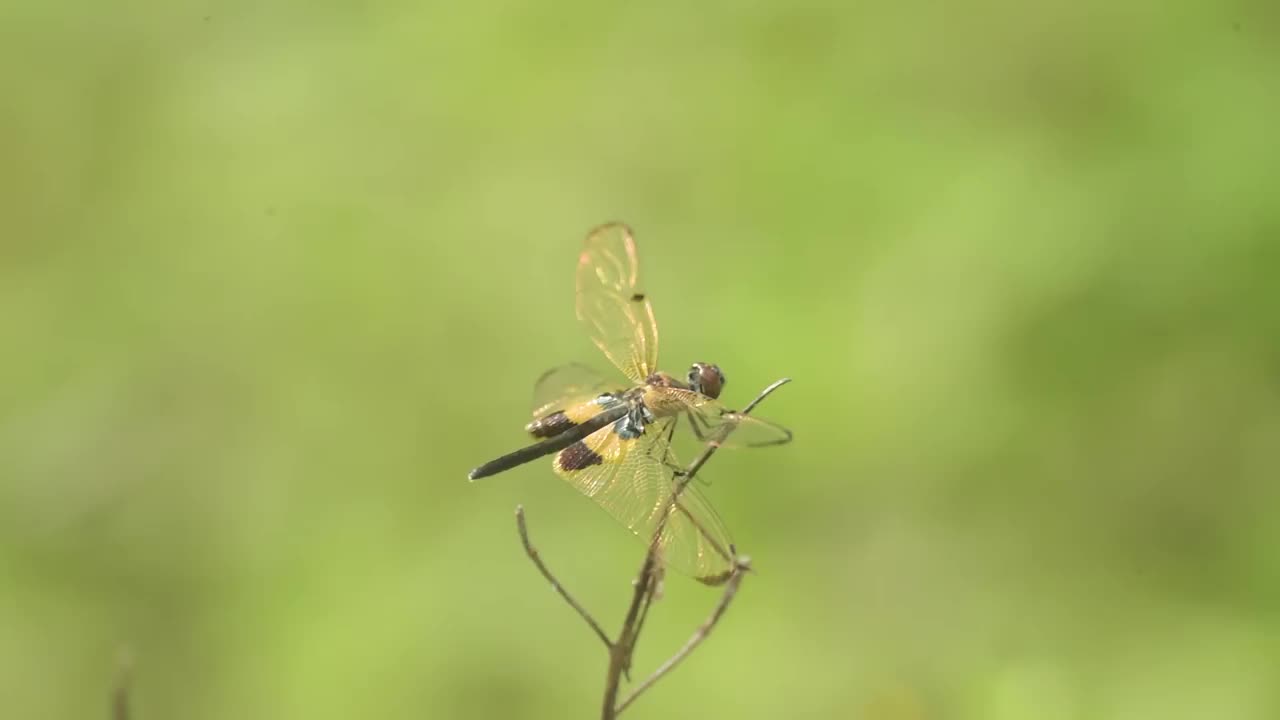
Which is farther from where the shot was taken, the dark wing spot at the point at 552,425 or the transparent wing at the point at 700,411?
the dark wing spot at the point at 552,425

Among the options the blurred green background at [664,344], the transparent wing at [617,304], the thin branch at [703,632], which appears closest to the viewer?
the thin branch at [703,632]

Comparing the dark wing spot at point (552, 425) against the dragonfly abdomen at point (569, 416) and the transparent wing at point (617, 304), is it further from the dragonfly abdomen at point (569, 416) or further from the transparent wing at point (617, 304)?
the transparent wing at point (617, 304)

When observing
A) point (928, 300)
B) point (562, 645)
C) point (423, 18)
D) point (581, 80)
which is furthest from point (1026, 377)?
point (423, 18)

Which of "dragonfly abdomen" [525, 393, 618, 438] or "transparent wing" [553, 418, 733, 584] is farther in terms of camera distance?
"dragonfly abdomen" [525, 393, 618, 438]

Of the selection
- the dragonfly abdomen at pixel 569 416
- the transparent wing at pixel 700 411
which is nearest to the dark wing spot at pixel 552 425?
the dragonfly abdomen at pixel 569 416

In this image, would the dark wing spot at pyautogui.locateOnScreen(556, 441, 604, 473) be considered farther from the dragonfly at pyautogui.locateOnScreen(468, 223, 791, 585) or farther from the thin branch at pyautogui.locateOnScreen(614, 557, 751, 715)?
the thin branch at pyautogui.locateOnScreen(614, 557, 751, 715)

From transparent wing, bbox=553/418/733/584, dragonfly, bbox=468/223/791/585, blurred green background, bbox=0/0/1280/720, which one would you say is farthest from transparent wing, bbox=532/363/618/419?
blurred green background, bbox=0/0/1280/720
